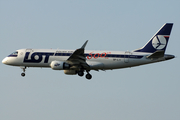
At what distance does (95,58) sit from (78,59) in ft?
12.7

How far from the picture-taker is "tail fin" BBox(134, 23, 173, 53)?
56.8 m

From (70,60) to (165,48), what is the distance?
1588cm

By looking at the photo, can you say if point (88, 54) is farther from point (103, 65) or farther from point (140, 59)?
point (140, 59)

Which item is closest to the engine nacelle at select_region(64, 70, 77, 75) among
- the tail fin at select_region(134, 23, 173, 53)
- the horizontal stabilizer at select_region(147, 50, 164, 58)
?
the tail fin at select_region(134, 23, 173, 53)

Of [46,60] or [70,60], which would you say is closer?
[70,60]

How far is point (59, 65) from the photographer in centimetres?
5422

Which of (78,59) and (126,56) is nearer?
(78,59)

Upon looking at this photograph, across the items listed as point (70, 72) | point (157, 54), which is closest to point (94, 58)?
point (70, 72)

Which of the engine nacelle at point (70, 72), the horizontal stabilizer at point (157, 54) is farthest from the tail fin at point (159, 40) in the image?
the engine nacelle at point (70, 72)

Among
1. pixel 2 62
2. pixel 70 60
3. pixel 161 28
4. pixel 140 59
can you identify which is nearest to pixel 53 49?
pixel 70 60

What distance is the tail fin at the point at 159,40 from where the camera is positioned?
56812 millimetres

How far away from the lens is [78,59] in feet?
177

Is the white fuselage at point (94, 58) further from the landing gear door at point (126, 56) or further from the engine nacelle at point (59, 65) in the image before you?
the engine nacelle at point (59, 65)

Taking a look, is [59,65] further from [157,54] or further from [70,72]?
[157,54]
